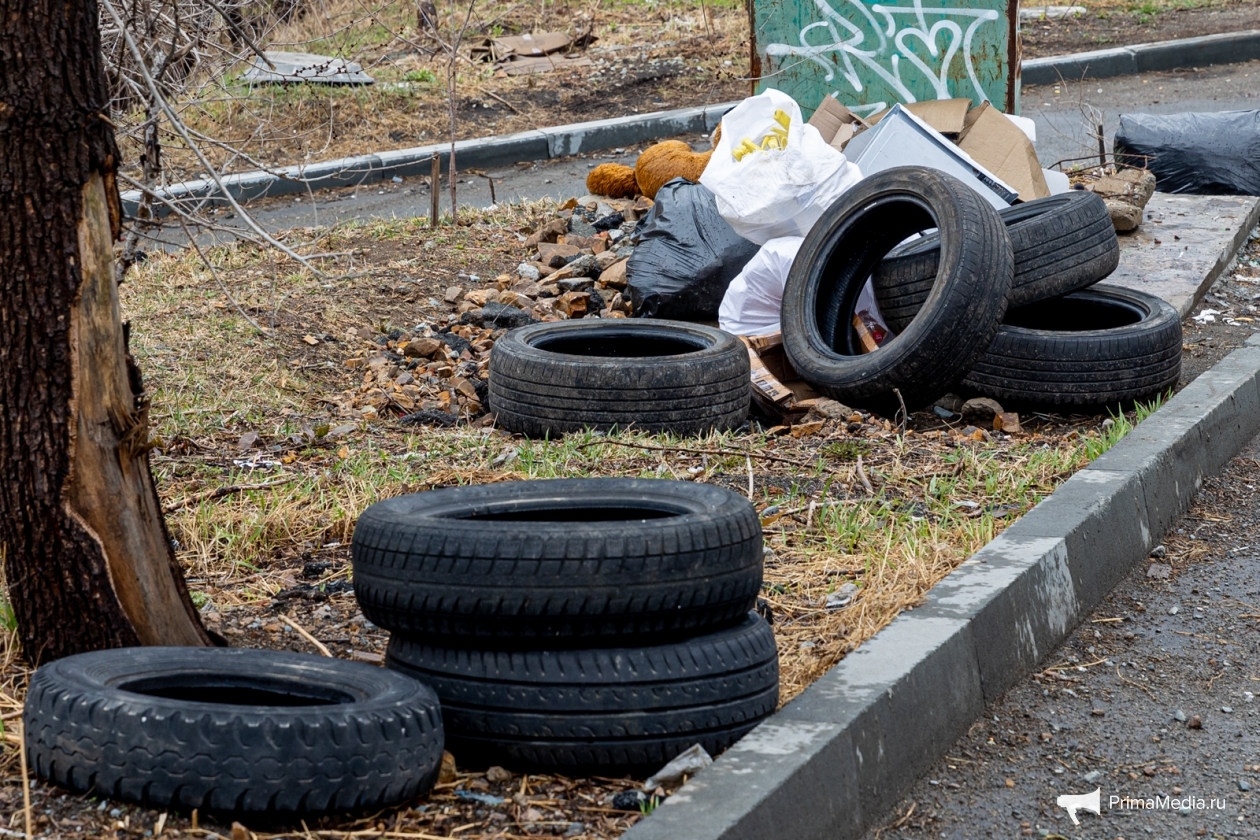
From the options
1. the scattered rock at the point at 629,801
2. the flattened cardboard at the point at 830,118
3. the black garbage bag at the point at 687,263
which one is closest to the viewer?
the scattered rock at the point at 629,801

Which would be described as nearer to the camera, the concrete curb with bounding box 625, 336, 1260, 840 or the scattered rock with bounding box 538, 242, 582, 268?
the concrete curb with bounding box 625, 336, 1260, 840

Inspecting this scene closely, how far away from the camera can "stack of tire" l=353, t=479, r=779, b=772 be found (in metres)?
2.77

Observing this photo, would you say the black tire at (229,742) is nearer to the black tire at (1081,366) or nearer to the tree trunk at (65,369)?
the tree trunk at (65,369)

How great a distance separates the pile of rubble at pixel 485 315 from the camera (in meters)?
6.03

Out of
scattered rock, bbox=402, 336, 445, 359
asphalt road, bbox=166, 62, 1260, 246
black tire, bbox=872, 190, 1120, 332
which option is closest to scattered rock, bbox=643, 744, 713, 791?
black tire, bbox=872, 190, 1120, 332

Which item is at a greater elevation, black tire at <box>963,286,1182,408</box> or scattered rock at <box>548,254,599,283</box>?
scattered rock at <box>548,254,599,283</box>

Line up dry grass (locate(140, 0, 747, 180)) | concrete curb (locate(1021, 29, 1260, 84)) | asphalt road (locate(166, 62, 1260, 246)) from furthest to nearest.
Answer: concrete curb (locate(1021, 29, 1260, 84)), dry grass (locate(140, 0, 747, 180)), asphalt road (locate(166, 62, 1260, 246))

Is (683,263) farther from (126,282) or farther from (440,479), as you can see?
(126,282)

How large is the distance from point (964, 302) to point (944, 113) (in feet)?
10.4

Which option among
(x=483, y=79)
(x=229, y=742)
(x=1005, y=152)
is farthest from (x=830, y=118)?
(x=229, y=742)

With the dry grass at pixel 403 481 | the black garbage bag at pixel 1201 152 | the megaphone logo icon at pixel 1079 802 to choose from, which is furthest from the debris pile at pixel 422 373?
the black garbage bag at pixel 1201 152

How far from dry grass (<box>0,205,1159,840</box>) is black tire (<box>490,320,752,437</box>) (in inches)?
4.9

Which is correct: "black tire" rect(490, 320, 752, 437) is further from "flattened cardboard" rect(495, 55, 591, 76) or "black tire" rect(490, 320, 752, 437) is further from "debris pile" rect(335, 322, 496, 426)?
"flattened cardboard" rect(495, 55, 591, 76)

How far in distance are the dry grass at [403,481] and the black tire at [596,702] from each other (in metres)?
0.08
